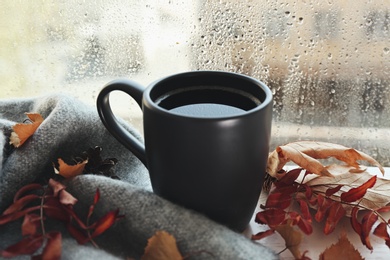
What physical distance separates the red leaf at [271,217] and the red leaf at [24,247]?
0.20 m

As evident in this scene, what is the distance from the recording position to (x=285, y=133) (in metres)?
0.75

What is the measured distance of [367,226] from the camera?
485 millimetres

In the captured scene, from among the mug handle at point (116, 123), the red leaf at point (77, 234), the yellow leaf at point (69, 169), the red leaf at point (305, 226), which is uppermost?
the mug handle at point (116, 123)

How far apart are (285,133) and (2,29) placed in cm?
41

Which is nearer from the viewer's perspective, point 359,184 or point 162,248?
point 162,248

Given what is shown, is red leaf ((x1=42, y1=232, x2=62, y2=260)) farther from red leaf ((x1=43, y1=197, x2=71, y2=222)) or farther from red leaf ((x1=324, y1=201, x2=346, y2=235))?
red leaf ((x1=324, y1=201, x2=346, y2=235))

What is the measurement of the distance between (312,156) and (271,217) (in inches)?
4.0

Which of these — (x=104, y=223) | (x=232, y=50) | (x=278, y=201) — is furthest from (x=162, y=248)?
(x=232, y=50)

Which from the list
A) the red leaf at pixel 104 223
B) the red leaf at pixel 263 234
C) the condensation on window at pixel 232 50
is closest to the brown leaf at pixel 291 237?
the red leaf at pixel 263 234

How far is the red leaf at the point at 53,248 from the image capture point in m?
0.40

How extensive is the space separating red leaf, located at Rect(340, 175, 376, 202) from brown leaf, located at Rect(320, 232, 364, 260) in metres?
0.05

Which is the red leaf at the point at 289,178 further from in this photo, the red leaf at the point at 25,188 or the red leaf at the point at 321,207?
the red leaf at the point at 25,188

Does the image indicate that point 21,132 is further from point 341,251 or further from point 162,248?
point 341,251

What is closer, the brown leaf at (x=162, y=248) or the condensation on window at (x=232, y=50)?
the brown leaf at (x=162, y=248)
